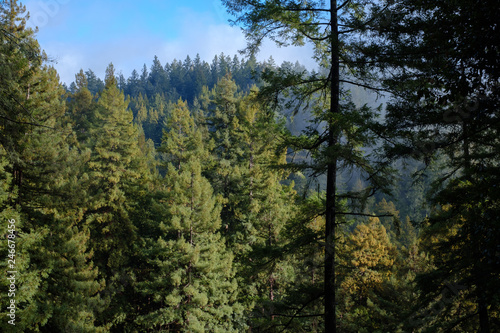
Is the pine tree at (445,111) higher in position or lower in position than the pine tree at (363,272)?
higher

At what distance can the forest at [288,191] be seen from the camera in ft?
17.9

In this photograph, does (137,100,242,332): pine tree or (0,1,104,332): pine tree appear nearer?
(0,1,104,332): pine tree

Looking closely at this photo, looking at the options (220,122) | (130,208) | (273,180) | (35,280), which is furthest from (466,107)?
(220,122)

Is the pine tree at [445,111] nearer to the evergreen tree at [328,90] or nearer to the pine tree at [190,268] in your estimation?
the evergreen tree at [328,90]

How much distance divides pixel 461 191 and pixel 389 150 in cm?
143

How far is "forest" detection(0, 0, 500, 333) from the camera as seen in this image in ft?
17.9

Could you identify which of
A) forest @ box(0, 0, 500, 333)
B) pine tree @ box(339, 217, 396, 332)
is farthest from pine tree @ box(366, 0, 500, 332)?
pine tree @ box(339, 217, 396, 332)

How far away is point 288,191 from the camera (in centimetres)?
2295

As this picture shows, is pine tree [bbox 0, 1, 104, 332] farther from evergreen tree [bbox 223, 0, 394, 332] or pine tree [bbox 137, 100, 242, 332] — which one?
evergreen tree [bbox 223, 0, 394, 332]

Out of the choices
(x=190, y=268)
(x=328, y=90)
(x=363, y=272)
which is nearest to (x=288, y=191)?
(x=363, y=272)

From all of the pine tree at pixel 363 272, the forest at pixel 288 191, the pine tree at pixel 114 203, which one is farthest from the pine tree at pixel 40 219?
the pine tree at pixel 363 272

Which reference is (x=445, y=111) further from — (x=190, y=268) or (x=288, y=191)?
(x=288, y=191)

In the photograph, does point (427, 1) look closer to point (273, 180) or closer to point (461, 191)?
point (461, 191)

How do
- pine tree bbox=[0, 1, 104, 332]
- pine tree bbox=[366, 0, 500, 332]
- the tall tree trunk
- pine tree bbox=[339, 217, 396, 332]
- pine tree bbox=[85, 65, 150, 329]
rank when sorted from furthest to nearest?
pine tree bbox=[339, 217, 396, 332] < pine tree bbox=[85, 65, 150, 329] < pine tree bbox=[0, 1, 104, 332] < the tall tree trunk < pine tree bbox=[366, 0, 500, 332]
